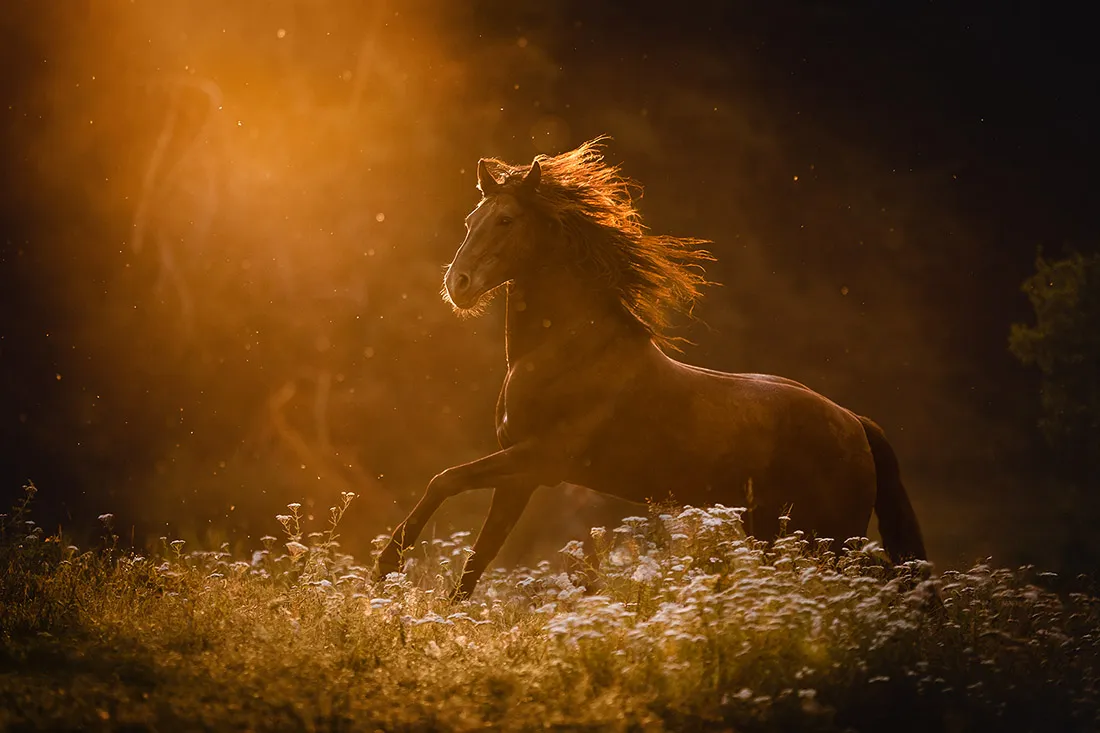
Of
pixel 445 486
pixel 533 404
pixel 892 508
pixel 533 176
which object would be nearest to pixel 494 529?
pixel 445 486

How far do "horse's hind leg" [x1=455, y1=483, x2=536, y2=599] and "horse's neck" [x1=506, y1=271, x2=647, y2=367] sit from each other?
3.60ft

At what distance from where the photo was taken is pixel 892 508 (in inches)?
339

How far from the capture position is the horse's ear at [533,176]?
801cm

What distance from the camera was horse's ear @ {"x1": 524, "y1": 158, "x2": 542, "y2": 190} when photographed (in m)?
8.01

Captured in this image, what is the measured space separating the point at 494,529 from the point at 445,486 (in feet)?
1.66

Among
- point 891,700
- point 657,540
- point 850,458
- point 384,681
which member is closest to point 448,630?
point 384,681

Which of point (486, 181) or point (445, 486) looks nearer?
point (445, 486)

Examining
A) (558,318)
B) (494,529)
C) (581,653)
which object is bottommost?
(581,653)

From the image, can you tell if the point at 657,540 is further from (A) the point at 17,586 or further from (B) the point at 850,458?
(A) the point at 17,586

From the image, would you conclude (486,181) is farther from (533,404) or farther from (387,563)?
(387,563)

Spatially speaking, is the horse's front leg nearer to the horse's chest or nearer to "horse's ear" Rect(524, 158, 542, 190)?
the horse's chest

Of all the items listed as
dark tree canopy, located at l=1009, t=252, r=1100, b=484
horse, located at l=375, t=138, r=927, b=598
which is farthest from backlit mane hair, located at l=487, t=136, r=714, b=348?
dark tree canopy, located at l=1009, t=252, r=1100, b=484

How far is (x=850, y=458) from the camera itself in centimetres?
827

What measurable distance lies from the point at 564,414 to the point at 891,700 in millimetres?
3283
